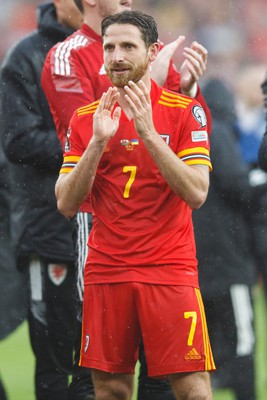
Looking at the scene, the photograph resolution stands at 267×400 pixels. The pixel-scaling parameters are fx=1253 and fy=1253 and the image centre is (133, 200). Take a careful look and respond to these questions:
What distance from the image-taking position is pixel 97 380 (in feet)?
17.6

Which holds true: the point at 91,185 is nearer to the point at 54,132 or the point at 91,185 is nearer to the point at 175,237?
the point at 175,237

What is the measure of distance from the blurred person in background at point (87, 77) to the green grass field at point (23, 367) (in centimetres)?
234

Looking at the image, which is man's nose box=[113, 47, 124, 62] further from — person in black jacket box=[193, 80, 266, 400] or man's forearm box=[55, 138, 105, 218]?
person in black jacket box=[193, 80, 266, 400]

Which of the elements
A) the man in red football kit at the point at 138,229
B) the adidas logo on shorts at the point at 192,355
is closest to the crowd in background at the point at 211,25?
the man in red football kit at the point at 138,229

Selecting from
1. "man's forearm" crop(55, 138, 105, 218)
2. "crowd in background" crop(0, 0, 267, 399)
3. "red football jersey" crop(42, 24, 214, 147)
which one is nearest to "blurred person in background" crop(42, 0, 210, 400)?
→ "red football jersey" crop(42, 24, 214, 147)

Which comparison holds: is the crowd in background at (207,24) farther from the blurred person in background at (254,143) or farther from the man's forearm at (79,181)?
the man's forearm at (79,181)

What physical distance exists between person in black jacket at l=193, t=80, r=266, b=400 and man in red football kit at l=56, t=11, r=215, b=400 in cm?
254

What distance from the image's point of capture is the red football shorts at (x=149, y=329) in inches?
206

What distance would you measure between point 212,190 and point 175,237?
115 inches

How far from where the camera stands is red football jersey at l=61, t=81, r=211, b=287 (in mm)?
5305

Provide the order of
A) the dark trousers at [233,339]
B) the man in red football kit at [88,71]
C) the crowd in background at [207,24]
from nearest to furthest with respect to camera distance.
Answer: the man in red football kit at [88,71] → the dark trousers at [233,339] → the crowd in background at [207,24]

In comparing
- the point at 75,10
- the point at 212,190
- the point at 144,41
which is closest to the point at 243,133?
the point at 212,190

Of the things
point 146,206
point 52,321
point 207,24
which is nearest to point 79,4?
point 146,206

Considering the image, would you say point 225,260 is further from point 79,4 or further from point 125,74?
point 125,74
